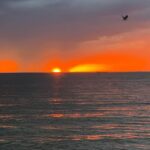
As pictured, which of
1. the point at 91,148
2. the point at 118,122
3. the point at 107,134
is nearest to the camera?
the point at 91,148

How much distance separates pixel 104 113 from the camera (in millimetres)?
108125

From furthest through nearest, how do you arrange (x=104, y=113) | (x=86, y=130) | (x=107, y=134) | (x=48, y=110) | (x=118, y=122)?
(x=48, y=110) → (x=104, y=113) → (x=118, y=122) → (x=86, y=130) → (x=107, y=134)

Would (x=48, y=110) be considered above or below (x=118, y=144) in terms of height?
above

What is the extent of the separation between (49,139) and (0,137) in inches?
334

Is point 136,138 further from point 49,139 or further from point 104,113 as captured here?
point 104,113

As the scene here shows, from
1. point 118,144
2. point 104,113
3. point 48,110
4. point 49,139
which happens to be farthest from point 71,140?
point 48,110

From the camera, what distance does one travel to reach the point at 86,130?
7962 cm

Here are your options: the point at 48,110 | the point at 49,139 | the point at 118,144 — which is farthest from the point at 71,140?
the point at 48,110

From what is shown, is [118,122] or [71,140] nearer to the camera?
[71,140]

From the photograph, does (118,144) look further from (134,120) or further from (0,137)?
(134,120)

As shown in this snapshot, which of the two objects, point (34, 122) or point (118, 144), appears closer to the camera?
point (118, 144)

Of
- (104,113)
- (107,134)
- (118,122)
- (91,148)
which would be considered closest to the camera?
(91,148)

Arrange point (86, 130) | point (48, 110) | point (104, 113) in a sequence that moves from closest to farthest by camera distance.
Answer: point (86, 130), point (104, 113), point (48, 110)

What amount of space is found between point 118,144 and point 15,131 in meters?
20.9
